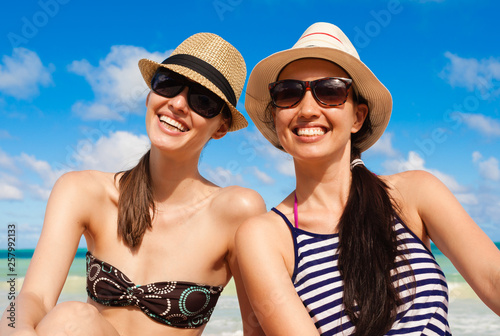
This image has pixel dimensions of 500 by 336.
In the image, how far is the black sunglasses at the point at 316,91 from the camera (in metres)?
2.72

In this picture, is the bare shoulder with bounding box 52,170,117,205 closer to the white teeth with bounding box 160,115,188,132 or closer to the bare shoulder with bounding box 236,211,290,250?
the white teeth with bounding box 160,115,188,132

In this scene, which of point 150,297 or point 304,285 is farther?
point 150,297

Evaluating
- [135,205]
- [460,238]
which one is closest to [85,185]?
[135,205]

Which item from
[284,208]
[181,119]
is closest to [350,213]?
[284,208]

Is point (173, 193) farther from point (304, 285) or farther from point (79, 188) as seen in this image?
point (304, 285)

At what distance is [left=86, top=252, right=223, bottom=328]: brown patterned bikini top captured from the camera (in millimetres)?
3133

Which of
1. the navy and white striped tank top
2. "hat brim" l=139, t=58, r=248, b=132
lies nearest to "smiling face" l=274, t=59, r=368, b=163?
the navy and white striped tank top

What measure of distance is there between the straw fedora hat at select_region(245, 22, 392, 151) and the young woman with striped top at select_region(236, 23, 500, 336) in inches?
0.4

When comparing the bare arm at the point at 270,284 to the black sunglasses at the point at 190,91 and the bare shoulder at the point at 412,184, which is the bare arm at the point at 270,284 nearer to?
the bare shoulder at the point at 412,184

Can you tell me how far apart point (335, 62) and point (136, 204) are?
1.73 meters

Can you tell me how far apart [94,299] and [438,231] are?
7.71 ft

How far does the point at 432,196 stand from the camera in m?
2.65

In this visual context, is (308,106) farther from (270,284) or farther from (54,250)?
(54,250)

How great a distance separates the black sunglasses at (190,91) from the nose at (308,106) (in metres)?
0.85
